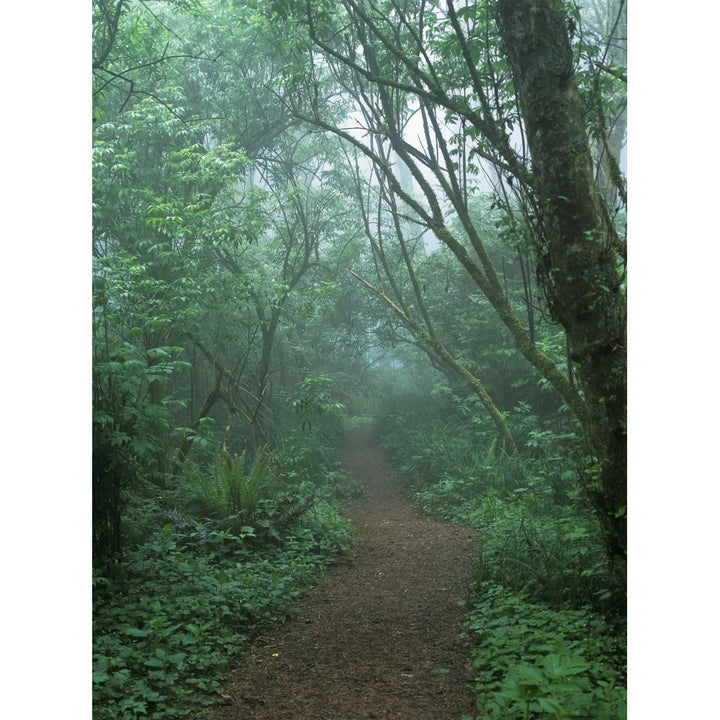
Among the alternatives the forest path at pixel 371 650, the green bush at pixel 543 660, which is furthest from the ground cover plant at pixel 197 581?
the green bush at pixel 543 660

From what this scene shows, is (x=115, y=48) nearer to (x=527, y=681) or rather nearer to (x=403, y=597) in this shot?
(x=403, y=597)

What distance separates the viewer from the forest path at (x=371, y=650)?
2.22 metres

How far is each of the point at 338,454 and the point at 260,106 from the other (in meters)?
3.29

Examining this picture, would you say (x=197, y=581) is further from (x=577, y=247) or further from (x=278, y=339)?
(x=278, y=339)

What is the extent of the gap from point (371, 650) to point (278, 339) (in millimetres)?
3780

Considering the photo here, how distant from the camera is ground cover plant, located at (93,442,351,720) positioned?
2.28 meters

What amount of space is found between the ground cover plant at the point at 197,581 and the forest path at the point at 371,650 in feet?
0.42

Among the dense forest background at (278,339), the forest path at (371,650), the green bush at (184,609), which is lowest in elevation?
the forest path at (371,650)

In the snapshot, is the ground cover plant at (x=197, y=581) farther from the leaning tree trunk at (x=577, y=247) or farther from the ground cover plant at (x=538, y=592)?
the leaning tree trunk at (x=577, y=247)

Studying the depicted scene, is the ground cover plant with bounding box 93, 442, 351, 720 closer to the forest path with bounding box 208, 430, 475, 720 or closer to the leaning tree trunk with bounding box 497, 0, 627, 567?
the forest path with bounding box 208, 430, 475, 720

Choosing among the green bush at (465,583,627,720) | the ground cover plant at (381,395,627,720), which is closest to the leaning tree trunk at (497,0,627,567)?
the ground cover plant at (381,395,627,720)

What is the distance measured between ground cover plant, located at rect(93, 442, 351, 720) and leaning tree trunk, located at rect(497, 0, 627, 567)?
5.33 ft

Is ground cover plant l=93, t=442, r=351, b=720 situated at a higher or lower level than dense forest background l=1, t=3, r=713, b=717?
lower
